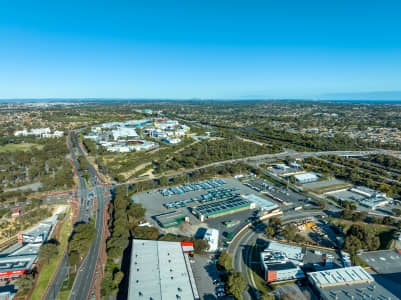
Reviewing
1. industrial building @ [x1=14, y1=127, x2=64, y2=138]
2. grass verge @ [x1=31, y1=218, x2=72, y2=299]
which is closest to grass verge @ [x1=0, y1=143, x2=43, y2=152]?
industrial building @ [x1=14, y1=127, x2=64, y2=138]

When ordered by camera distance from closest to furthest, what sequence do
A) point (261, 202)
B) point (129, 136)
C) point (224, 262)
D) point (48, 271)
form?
point (48, 271), point (224, 262), point (261, 202), point (129, 136)

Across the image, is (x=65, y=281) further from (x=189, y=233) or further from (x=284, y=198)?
(x=284, y=198)

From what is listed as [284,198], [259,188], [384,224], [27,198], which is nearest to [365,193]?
[384,224]

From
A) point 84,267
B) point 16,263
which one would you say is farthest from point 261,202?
point 16,263

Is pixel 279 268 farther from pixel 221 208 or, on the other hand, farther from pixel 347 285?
pixel 221 208

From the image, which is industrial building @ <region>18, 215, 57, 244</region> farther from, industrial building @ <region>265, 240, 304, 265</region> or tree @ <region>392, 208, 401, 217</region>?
tree @ <region>392, 208, 401, 217</region>
